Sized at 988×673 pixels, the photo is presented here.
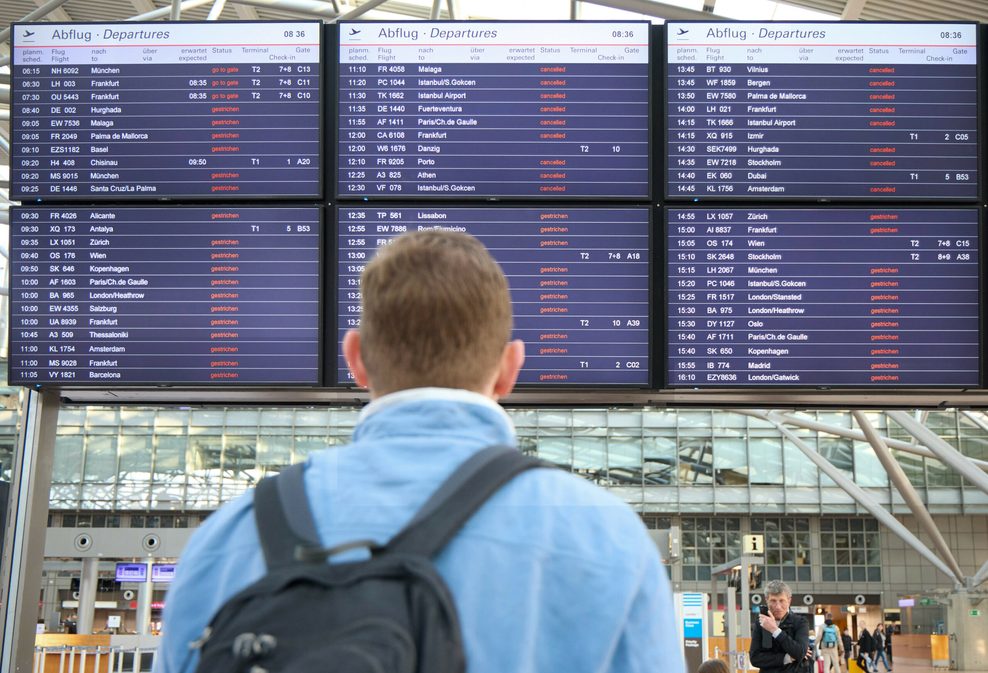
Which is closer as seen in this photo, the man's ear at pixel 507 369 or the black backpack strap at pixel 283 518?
the black backpack strap at pixel 283 518

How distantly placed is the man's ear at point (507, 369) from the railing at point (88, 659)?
59.1 feet

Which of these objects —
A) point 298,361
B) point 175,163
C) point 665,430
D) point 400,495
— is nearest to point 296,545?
point 400,495

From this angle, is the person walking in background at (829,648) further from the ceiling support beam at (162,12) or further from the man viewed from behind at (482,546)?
the man viewed from behind at (482,546)

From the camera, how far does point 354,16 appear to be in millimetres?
15023

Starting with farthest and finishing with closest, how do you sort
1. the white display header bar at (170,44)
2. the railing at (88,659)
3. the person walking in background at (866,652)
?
the person walking in background at (866,652) → the railing at (88,659) → the white display header bar at (170,44)

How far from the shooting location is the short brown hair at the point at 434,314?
1.43 meters

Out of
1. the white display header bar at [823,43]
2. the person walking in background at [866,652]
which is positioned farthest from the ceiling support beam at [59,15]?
the person walking in background at [866,652]

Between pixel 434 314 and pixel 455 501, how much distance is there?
0.26 metres

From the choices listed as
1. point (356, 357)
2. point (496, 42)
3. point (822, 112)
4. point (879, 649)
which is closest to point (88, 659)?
point (496, 42)

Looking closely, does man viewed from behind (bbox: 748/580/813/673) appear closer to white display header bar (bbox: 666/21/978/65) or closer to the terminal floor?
white display header bar (bbox: 666/21/978/65)

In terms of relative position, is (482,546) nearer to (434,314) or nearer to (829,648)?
(434,314)

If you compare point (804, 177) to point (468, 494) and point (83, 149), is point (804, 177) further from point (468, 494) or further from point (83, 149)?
point (468, 494)

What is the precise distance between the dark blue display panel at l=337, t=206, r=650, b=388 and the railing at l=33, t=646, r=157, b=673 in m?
13.6

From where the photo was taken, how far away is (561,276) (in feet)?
20.8
